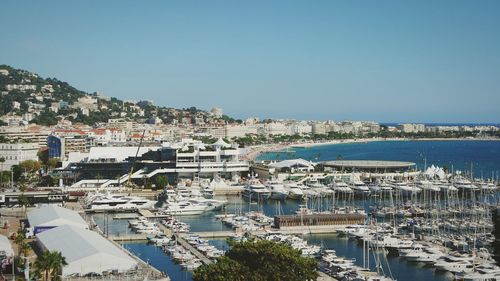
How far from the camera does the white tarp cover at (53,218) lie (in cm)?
3631

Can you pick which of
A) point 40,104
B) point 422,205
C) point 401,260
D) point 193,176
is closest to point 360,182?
point 422,205

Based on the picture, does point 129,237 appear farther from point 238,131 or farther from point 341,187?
point 238,131

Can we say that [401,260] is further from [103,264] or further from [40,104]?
[40,104]

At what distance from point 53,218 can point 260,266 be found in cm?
1845

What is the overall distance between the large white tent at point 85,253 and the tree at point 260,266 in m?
6.10

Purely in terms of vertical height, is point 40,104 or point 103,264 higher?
point 40,104

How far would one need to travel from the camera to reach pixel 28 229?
36.2 m

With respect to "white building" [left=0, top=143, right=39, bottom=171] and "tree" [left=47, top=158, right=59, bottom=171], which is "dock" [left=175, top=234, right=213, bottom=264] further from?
"white building" [left=0, top=143, right=39, bottom=171]

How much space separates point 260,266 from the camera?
22.8 m

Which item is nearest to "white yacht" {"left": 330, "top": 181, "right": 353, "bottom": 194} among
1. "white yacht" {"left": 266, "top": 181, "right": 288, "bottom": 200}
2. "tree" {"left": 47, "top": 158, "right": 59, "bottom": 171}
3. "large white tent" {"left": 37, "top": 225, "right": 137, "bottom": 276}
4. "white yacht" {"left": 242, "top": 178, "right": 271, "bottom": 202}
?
"white yacht" {"left": 266, "top": 181, "right": 288, "bottom": 200}

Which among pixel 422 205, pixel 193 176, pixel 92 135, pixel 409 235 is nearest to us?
pixel 409 235

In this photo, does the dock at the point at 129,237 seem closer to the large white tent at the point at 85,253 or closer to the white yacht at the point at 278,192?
the large white tent at the point at 85,253

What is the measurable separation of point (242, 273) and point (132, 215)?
2780 cm

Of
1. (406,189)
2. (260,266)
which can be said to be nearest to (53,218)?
(260,266)
